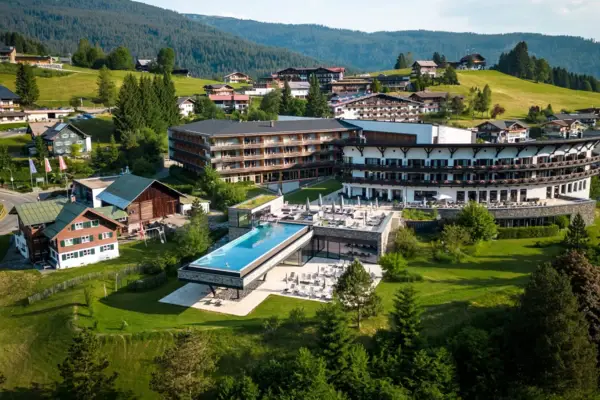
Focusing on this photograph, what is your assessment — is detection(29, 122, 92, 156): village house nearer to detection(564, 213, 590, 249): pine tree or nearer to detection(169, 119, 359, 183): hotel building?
detection(169, 119, 359, 183): hotel building

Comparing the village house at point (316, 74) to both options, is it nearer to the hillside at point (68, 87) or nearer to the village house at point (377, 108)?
the hillside at point (68, 87)

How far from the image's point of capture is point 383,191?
63.7 m

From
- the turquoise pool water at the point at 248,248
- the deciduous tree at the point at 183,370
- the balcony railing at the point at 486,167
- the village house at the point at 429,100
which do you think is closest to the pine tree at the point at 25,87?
the balcony railing at the point at 486,167

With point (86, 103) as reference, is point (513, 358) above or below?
below

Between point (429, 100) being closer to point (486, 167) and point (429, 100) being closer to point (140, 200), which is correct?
point (486, 167)

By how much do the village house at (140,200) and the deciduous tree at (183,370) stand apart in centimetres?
3192

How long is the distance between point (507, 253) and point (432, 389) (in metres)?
25.1

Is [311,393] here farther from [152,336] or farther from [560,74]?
[560,74]

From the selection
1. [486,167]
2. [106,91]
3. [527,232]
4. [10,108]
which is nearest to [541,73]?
[486,167]

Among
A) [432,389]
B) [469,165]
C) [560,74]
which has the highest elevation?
[560,74]

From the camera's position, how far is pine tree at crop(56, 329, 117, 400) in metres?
29.8

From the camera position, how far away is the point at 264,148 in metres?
77.5

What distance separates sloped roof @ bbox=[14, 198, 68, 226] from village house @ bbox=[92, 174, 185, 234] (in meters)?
7.44

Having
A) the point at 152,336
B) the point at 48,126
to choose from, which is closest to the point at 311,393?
the point at 152,336
